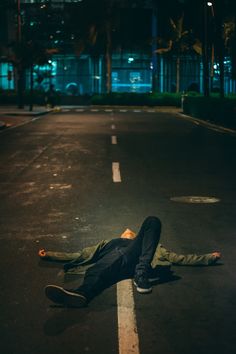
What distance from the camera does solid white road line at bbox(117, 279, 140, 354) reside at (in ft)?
15.3

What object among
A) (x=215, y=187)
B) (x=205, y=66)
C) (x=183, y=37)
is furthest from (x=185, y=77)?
(x=215, y=187)

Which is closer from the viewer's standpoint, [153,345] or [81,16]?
[153,345]

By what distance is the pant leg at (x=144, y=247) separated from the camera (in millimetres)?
6227

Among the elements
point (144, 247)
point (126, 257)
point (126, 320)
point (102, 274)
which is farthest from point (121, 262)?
point (126, 320)

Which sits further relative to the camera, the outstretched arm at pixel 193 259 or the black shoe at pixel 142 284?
the outstretched arm at pixel 193 259

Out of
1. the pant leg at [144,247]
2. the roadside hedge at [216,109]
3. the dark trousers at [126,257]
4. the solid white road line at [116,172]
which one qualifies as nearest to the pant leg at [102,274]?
the dark trousers at [126,257]

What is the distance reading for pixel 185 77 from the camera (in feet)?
297

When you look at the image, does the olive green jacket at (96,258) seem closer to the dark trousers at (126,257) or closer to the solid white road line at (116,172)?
the dark trousers at (126,257)

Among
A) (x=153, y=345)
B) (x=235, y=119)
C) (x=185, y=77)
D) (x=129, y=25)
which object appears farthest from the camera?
(x=185, y=77)

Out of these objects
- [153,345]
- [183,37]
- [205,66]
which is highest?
[183,37]

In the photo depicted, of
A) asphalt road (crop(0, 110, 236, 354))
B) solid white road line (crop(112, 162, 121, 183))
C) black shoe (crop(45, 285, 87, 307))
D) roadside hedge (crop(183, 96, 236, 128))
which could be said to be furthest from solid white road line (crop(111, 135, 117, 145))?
black shoe (crop(45, 285, 87, 307))

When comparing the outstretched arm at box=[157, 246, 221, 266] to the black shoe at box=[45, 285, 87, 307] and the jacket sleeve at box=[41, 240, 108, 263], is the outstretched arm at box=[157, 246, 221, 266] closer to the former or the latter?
the jacket sleeve at box=[41, 240, 108, 263]

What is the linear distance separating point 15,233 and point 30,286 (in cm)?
252

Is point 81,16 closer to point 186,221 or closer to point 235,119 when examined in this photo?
point 235,119
